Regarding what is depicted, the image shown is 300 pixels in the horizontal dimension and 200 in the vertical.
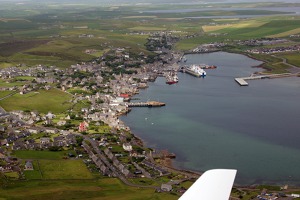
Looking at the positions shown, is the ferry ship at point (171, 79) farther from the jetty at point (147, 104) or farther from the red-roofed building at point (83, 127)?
the red-roofed building at point (83, 127)

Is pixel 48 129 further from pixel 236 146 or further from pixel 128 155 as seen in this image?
pixel 236 146

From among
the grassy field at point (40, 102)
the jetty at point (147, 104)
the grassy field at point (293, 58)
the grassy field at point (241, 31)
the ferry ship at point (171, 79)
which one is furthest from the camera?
the grassy field at point (241, 31)

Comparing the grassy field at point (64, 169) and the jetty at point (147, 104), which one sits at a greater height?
the grassy field at point (64, 169)

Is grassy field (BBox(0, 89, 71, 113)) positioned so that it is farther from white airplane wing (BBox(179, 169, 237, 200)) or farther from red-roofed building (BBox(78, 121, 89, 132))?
white airplane wing (BBox(179, 169, 237, 200))

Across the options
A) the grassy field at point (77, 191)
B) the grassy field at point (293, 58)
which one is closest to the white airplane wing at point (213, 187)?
the grassy field at point (77, 191)

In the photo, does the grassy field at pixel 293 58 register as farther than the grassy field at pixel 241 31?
No

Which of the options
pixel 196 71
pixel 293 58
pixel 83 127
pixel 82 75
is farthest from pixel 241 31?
pixel 83 127

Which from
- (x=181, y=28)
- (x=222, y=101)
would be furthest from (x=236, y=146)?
(x=181, y=28)
